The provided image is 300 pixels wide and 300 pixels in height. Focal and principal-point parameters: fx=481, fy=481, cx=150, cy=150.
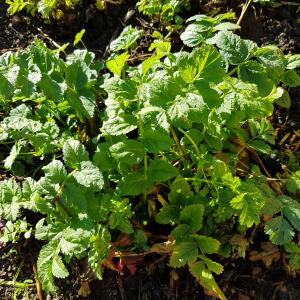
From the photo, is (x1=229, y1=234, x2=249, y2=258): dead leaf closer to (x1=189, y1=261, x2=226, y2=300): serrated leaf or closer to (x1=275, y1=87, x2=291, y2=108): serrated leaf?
(x1=189, y1=261, x2=226, y2=300): serrated leaf

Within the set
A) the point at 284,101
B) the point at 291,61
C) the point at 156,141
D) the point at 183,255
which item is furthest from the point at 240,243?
the point at 291,61

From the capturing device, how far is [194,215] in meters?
1.79

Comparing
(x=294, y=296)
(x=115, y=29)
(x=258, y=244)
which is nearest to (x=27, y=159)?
(x=115, y=29)

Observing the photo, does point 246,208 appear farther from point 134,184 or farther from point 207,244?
point 134,184

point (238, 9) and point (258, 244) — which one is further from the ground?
point (238, 9)

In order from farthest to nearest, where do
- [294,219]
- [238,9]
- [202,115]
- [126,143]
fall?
[238,9]
[294,219]
[126,143]
[202,115]

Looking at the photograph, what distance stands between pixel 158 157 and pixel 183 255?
39cm

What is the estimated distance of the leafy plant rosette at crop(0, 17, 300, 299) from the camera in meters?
1.63

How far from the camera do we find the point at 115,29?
8.46 ft

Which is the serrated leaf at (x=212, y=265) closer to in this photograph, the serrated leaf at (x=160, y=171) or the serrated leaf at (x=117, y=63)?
the serrated leaf at (x=160, y=171)

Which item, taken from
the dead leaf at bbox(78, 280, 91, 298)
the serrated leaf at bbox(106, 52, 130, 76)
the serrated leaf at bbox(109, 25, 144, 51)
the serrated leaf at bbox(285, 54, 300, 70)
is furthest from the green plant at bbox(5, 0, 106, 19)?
the dead leaf at bbox(78, 280, 91, 298)

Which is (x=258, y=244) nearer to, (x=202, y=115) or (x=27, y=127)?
(x=202, y=115)

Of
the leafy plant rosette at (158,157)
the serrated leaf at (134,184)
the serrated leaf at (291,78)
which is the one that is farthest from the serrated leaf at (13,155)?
the serrated leaf at (291,78)

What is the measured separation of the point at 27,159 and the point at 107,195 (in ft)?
1.86
